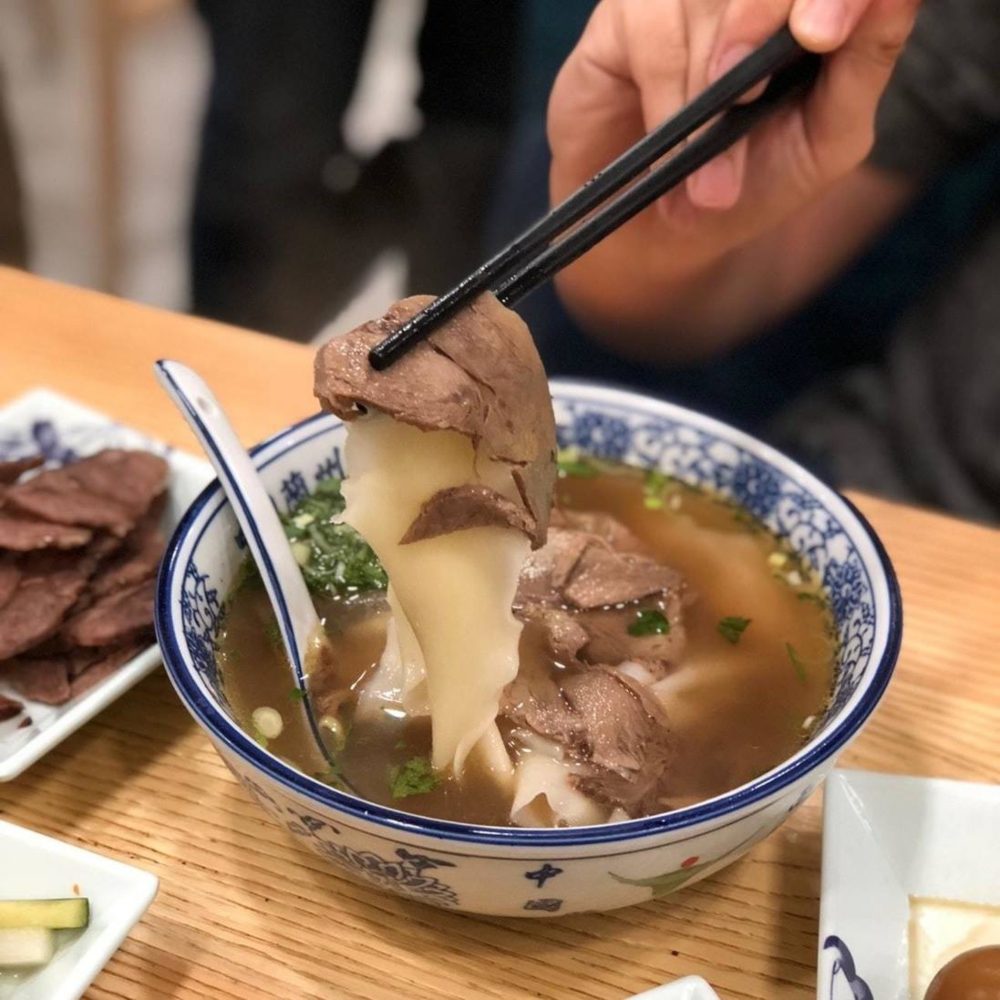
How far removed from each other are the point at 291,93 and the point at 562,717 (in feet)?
10.9

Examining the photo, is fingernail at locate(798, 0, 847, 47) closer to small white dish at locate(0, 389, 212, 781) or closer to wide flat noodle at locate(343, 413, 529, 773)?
wide flat noodle at locate(343, 413, 529, 773)

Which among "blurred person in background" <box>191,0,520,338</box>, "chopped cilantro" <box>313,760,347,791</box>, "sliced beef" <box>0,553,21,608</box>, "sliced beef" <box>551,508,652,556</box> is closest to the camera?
"chopped cilantro" <box>313,760,347,791</box>

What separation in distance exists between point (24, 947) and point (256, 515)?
494 millimetres

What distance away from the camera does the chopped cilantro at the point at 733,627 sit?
128 cm

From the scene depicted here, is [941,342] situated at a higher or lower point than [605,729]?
higher

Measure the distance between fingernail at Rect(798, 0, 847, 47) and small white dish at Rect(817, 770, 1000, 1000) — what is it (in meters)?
0.81

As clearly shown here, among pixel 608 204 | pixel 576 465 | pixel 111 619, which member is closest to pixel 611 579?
pixel 576 465

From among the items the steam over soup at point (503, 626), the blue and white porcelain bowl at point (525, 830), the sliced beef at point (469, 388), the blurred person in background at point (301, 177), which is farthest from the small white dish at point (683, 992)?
the blurred person in background at point (301, 177)

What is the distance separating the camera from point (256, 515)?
46.9 inches

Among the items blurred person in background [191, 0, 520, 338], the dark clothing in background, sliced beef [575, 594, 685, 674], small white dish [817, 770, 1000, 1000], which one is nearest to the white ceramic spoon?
sliced beef [575, 594, 685, 674]

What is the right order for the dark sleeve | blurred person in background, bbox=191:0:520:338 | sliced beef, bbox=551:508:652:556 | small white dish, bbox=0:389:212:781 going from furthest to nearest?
blurred person in background, bbox=191:0:520:338, the dark sleeve, sliced beef, bbox=551:508:652:556, small white dish, bbox=0:389:212:781

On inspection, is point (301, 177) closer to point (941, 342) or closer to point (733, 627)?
point (941, 342)

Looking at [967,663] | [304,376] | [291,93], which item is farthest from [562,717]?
[291,93]

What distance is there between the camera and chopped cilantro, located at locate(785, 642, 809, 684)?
1194 mm
